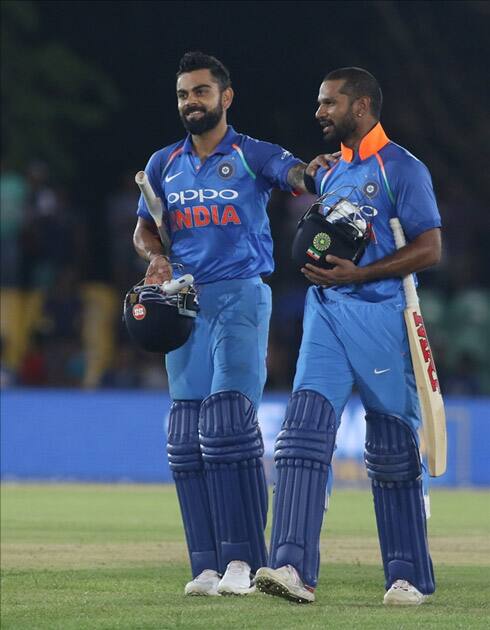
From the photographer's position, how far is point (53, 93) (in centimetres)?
2192

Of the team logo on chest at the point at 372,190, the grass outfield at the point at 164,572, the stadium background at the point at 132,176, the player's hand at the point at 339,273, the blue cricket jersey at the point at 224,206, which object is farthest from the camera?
the stadium background at the point at 132,176

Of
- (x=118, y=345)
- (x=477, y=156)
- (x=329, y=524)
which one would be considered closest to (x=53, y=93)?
(x=118, y=345)

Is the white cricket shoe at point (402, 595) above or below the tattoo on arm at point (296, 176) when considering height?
below

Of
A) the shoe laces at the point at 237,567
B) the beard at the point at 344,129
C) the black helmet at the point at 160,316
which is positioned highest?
the beard at the point at 344,129

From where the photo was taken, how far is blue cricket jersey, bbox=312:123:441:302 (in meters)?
7.16

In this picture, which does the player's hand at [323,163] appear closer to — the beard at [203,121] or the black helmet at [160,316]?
the beard at [203,121]

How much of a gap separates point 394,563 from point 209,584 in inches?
37.4

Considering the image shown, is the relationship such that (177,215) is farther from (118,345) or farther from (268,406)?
(118,345)

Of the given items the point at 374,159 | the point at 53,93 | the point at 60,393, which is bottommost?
the point at 60,393

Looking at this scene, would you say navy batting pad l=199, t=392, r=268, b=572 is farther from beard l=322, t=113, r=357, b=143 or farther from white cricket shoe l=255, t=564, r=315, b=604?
beard l=322, t=113, r=357, b=143

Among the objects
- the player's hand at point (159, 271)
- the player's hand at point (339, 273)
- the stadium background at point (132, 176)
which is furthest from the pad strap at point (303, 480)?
the stadium background at point (132, 176)

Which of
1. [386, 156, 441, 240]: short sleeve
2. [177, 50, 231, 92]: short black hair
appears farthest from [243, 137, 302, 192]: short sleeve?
[386, 156, 441, 240]: short sleeve

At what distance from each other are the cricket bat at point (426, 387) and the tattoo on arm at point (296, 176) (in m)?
0.65

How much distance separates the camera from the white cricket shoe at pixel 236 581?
7.55 m
